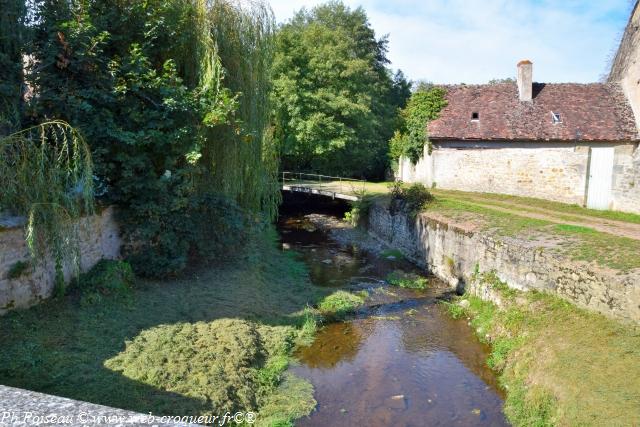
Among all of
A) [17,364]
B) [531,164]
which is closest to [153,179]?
[17,364]

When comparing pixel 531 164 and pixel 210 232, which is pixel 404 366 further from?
pixel 531 164

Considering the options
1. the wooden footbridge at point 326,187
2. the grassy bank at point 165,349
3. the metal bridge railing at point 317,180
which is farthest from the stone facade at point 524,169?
the grassy bank at point 165,349

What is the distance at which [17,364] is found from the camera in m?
5.71

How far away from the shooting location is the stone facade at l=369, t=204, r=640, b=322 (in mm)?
7506

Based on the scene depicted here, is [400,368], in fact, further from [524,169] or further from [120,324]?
[524,169]

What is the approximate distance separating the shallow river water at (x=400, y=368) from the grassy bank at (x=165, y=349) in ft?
1.56

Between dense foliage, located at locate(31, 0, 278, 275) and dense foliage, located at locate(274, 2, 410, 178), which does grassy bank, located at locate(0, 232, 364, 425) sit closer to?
dense foliage, located at locate(31, 0, 278, 275)

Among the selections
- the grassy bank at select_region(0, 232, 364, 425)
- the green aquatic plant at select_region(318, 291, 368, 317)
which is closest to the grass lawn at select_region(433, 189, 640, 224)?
the green aquatic plant at select_region(318, 291, 368, 317)

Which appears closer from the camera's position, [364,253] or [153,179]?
[153,179]

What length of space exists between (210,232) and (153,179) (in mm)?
2380

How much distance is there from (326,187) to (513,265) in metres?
15.9

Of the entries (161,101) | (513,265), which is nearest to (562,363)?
(513,265)

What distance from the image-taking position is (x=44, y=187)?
21.1 ft

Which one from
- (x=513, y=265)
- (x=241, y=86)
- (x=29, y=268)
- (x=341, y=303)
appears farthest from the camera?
(x=241, y=86)
